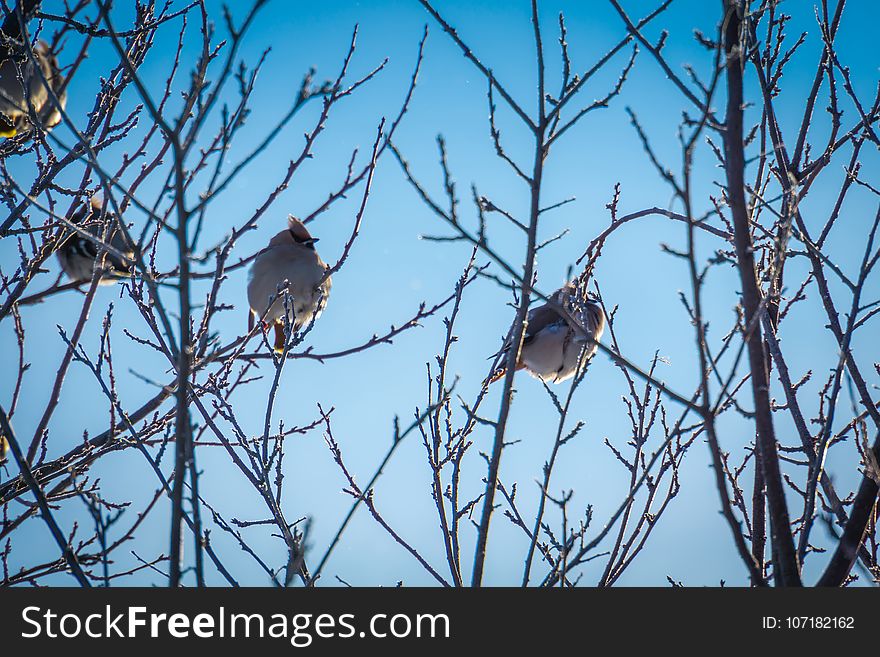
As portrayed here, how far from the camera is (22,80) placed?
310 centimetres

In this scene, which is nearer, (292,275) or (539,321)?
(292,275)

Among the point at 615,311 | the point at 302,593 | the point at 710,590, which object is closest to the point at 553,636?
the point at 710,590

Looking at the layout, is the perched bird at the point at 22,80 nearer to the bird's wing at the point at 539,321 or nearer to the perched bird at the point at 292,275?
the perched bird at the point at 292,275

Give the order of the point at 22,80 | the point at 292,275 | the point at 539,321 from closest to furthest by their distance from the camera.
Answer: the point at 22,80 → the point at 292,275 → the point at 539,321

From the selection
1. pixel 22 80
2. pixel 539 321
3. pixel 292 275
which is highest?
pixel 539 321

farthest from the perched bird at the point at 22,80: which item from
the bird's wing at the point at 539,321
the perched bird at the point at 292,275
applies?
the bird's wing at the point at 539,321

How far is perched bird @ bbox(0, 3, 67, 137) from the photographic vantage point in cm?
308

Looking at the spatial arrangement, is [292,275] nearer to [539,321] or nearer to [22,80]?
[539,321]

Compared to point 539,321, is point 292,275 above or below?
below

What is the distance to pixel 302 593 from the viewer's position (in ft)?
7.18

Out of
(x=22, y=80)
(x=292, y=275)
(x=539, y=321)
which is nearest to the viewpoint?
(x=22, y=80)

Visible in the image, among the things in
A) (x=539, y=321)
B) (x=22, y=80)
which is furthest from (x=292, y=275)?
(x=22, y=80)

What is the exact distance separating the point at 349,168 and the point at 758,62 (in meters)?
1.56

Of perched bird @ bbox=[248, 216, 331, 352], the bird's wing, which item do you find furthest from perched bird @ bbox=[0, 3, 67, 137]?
the bird's wing
